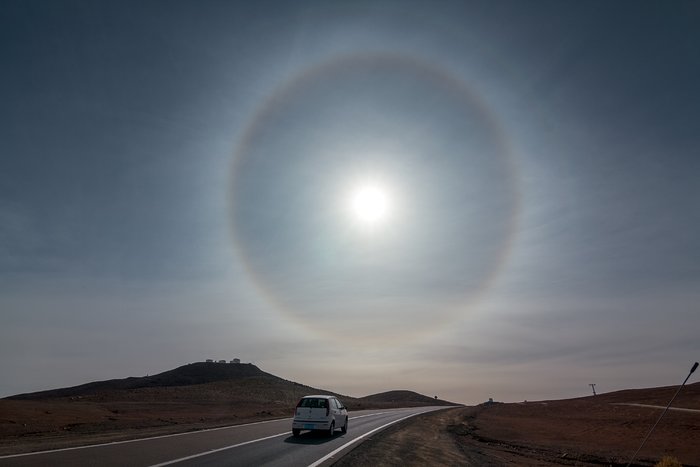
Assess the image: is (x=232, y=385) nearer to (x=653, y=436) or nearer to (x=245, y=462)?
(x=653, y=436)

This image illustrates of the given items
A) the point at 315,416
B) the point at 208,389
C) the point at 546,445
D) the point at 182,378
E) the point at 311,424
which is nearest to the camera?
the point at 311,424

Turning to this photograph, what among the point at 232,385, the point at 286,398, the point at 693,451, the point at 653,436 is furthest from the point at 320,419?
the point at 232,385

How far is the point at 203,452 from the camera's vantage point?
52.3 ft

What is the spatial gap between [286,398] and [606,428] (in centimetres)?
6455

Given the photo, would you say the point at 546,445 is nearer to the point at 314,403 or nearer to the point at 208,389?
the point at 314,403

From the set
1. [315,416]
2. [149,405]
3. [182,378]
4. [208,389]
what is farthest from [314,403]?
[182,378]

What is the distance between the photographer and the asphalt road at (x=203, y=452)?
13.4m

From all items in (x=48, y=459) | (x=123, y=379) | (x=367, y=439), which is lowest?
(x=48, y=459)

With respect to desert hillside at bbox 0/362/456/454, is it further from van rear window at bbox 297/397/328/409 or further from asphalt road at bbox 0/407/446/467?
van rear window at bbox 297/397/328/409

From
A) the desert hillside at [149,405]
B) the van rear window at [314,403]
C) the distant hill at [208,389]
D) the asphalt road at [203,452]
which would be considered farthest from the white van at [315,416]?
the distant hill at [208,389]

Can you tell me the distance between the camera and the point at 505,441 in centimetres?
2797

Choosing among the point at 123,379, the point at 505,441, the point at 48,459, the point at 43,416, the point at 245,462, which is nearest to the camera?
the point at 48,459

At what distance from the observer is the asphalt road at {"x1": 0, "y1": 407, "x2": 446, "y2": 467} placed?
13414 mm

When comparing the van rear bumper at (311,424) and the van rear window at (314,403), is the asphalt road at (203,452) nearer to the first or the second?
the van rear bumper at (311,424)
